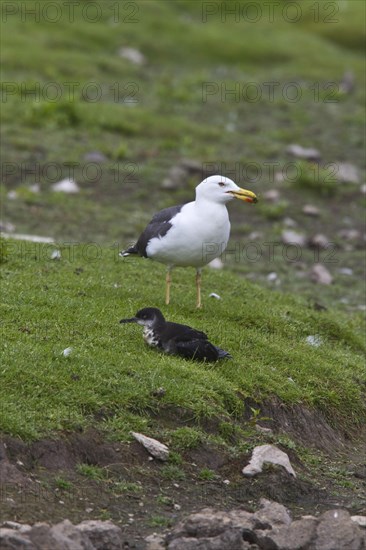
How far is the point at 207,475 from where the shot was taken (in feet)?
30.1

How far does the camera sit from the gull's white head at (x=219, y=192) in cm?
1206

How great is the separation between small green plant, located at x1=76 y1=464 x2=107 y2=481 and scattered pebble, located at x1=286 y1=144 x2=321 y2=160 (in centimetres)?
1682

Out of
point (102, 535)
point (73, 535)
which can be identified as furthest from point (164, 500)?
point (73, 535)

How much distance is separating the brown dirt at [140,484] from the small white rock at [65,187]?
12.0 metres

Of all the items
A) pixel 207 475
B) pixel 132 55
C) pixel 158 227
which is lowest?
pixel 207 475

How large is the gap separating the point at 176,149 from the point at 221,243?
1249cm

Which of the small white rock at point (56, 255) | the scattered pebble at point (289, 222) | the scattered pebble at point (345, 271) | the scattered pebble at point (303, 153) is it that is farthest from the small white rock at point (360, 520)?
the scattered pebble at point (303, 153)

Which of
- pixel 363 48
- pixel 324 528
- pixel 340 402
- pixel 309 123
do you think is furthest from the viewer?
pixel 363 48

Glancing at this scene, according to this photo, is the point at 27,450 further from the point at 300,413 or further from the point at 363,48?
the point at 363,48

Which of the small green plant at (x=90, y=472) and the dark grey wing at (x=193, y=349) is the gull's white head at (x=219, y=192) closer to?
the dark grey wing at (x=193, y=349)

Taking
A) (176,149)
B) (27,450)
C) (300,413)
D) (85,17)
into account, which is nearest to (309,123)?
(176,149)

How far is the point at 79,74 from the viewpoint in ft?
92.1

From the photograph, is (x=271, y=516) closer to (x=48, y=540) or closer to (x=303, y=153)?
(x=48, y=540)

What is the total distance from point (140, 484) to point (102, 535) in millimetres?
1238
